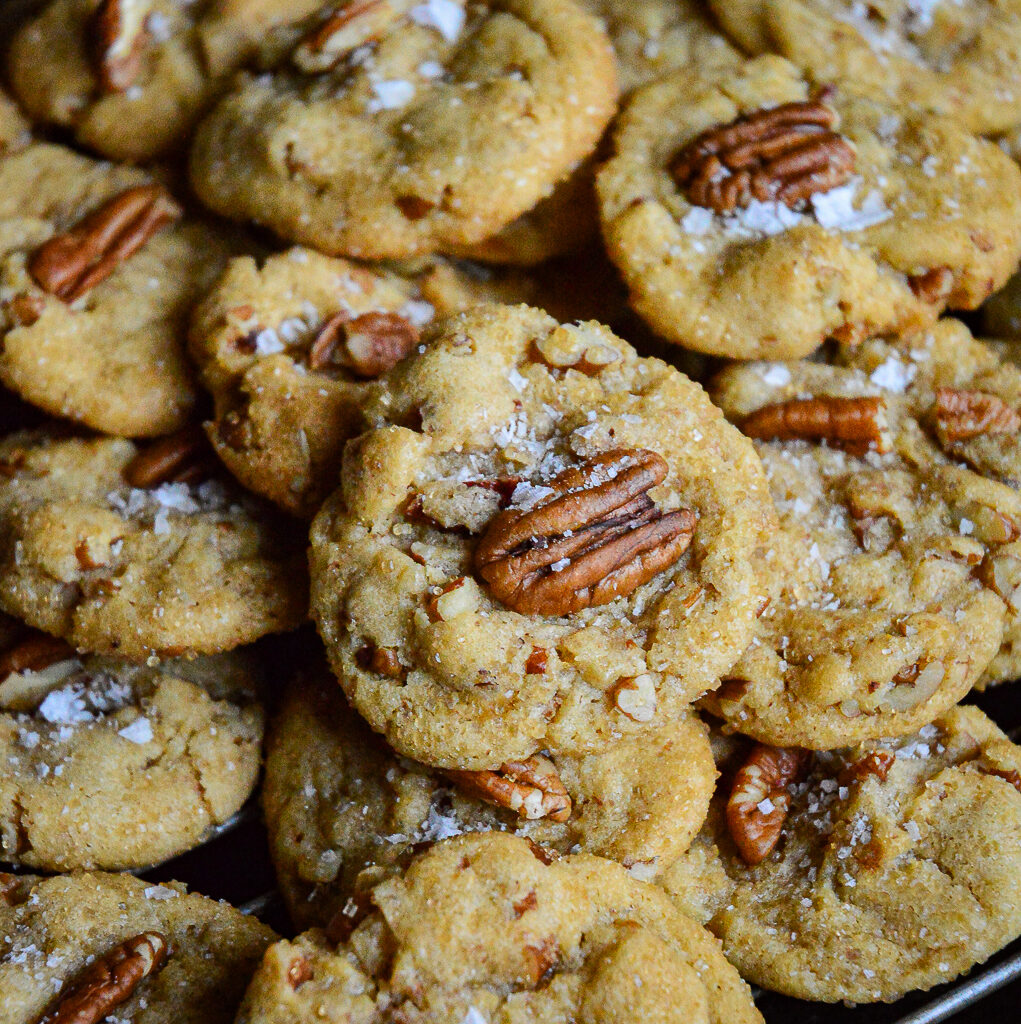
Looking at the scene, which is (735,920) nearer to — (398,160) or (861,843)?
(861,843)

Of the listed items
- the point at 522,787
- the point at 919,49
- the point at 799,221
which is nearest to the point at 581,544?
the point at 522,787

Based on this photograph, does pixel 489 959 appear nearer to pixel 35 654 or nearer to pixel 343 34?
pixel 35 654

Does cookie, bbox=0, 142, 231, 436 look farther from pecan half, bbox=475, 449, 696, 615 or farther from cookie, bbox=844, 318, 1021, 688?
cookie, bbox=844, 318, 1021, 688

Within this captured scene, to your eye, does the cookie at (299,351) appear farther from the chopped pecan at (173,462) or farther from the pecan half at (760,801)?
the pecan half at (760,801)

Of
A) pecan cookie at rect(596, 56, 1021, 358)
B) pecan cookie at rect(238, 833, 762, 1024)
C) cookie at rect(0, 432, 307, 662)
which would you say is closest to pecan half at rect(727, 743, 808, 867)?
pecan cookie at rect(238, 833, 762, 1024)

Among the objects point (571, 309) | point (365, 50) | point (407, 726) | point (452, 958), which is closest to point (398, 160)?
point (365, 50)

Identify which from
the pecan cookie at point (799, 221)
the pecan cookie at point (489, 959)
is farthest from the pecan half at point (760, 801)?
the pecan cookie at point (799, 221)
